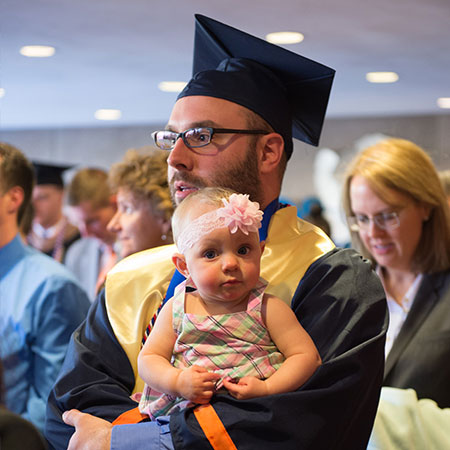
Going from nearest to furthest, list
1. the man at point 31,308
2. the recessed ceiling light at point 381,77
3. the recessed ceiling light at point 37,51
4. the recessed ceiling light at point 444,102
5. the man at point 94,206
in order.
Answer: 1. the man at point 31,308
2. the man at point 94,206
3. the recessed ceiling light at point 37,51
4. the recessed ceiling light at point 381,77
5. the recessed ceiling light at point 444,102

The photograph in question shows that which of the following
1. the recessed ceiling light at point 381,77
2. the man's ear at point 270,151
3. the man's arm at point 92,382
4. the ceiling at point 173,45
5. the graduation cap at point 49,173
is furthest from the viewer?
the recessed ceiling light at point 381,77

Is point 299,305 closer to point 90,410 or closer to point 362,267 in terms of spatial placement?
point 362,267

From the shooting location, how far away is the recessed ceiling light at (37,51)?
287 inches

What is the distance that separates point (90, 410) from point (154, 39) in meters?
5.67

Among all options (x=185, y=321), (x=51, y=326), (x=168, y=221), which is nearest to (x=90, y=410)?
(x=185, y=321)

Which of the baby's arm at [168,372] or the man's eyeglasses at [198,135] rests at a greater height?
the man's eyeglasses at [198,135]

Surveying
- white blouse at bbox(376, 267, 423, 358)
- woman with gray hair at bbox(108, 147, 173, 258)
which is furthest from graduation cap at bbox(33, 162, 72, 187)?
white blouse at bbox(376, 267, 423, 358)

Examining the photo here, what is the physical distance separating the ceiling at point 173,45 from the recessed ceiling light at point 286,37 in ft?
0.33

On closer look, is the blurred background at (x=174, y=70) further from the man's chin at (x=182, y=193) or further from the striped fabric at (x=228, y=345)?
the striped fabric at (x=228, y=345)

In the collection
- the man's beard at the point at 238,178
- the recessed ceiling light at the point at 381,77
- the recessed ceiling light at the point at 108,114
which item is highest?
the recessed ceiling light at the point at 381,77

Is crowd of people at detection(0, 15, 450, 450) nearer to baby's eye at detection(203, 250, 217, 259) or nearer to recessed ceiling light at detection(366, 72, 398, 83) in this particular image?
baby's eye at detection(203, 250, 217, 259)

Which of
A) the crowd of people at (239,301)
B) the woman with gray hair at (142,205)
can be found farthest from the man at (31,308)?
the woman with gray hair at (142,205)

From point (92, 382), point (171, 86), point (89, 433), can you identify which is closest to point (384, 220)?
point (92, 382)

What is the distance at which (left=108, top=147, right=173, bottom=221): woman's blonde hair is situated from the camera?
10.1 feet
